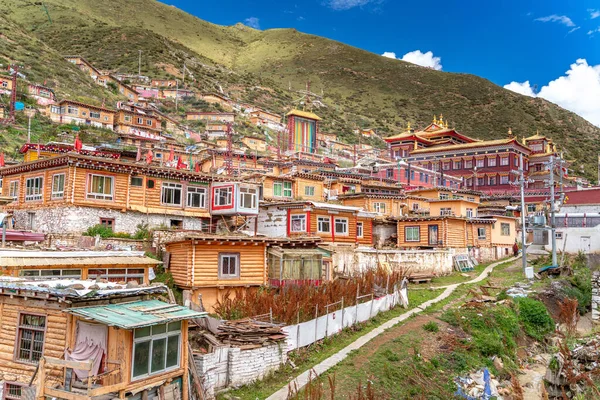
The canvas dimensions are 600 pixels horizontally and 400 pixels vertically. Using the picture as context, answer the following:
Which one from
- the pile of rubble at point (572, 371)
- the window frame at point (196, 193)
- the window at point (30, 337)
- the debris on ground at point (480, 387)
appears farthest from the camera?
the window frame at point (196, 193)

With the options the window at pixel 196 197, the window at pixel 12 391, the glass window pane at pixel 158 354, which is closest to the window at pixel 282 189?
the window at pixel 196 197

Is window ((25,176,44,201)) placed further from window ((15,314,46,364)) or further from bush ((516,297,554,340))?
bush ((516,297,554,340))

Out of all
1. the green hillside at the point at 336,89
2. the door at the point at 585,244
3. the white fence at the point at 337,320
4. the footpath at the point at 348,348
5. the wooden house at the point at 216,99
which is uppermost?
the green hillside at the point at 336,89

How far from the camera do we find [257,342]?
58.6 ft

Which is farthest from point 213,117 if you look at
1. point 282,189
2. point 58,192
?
point 58,192

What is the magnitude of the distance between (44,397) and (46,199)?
2001cm

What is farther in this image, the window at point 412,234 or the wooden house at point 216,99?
the wooden house at point 216,99

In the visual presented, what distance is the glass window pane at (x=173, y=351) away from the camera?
1412 cm

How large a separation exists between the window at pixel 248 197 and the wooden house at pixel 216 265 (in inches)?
331

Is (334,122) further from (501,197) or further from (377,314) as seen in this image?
(377,314)

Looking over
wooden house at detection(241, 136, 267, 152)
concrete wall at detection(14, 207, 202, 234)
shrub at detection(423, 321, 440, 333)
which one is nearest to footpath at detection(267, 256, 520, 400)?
shrub at detection(423, 321, 440, 333)

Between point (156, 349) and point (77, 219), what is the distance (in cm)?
1735

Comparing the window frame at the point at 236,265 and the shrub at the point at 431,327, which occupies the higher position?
the window frame at the point at 236,265

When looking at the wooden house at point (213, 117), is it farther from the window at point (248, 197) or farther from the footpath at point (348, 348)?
the footpath at point (348, 348)
